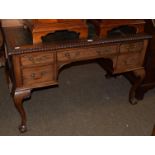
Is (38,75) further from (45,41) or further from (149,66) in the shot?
(149,66)

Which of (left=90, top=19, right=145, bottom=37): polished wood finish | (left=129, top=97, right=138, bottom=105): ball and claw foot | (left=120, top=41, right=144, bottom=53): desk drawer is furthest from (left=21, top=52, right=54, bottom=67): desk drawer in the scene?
(left=129, top=97, right=138, bottom=105): ball and claw foot

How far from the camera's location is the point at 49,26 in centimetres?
113

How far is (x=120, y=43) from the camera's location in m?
1.30

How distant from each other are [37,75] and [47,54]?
145 mm

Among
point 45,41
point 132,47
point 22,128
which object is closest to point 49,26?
point 45,41

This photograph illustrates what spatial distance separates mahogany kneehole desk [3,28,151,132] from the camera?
3.69 ft

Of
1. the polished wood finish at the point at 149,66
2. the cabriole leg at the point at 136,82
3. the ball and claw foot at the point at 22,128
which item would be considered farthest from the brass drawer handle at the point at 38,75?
the polished wood finish at the point at 149,66

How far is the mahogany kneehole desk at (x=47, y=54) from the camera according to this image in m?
1.13

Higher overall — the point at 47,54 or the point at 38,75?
the point at 47,54
